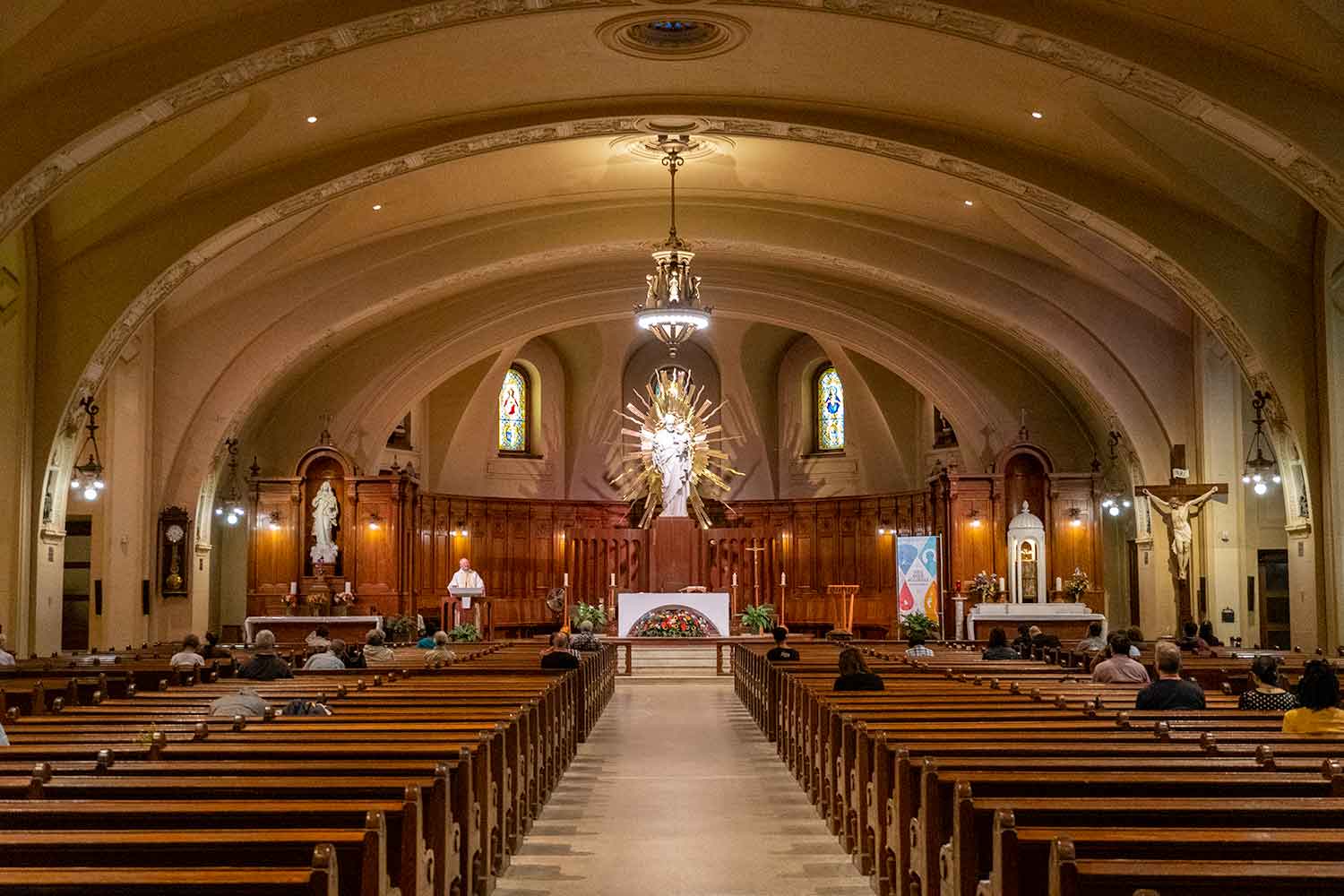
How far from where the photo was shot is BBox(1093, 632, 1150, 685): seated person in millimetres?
10805

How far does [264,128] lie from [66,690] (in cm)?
648

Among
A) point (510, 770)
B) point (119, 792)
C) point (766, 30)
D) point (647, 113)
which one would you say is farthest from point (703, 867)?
point (647, 113)

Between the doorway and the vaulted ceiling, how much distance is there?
214 cm

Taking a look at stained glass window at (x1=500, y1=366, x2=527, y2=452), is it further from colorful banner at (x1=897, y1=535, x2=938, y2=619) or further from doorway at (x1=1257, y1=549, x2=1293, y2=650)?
doorway at (x1=1257, y1=549, x2=1293, y2=650)

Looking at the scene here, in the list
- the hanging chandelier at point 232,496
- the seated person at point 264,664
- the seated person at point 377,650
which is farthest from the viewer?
the hanging chandelier at point 232,496

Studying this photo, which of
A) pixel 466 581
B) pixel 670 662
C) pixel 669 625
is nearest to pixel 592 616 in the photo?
pixel 669 625

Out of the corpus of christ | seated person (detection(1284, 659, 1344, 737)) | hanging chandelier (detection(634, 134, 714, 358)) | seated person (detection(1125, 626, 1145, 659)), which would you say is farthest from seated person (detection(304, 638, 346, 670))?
seated person (detection(1284, 659, 1344, 737))

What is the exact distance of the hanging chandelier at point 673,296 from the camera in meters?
16.6

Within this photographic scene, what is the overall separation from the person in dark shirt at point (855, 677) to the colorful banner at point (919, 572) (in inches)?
548

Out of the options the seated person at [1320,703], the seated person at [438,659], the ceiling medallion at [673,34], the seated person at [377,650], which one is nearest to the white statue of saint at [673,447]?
the seated person at [438,659]

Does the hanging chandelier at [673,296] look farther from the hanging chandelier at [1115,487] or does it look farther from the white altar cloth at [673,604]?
the hanging chandelier at [1115,487]

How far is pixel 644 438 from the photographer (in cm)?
2461

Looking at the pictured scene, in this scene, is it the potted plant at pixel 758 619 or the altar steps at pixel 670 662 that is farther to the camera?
the potted plant at pixel 758 619

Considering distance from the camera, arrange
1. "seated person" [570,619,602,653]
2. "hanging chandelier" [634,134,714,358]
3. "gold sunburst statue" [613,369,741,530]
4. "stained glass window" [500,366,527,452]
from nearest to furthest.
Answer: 1. "hanging chandelier" [634,134,714,358]
2. "seated person" [570,619,602,653]
3. "gold sunburst statue" [613,369,741,530]
4. "stained glass window" [500,366,527,452]
